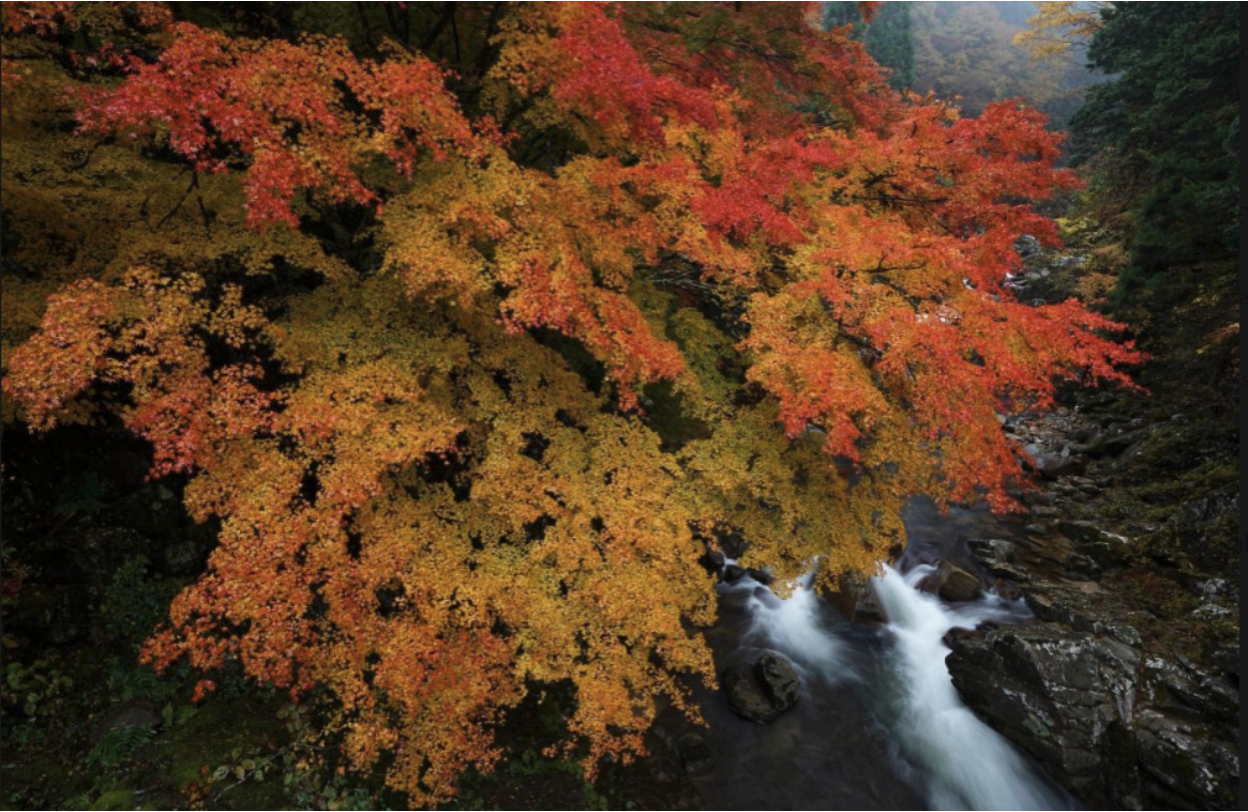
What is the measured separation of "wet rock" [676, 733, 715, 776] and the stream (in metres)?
0.12

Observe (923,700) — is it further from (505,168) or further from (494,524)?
(505,168)

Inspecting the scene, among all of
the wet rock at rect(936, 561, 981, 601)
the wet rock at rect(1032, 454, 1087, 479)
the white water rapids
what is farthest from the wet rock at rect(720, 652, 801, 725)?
the wet rock at rect(1032, 454, 1087, 479)

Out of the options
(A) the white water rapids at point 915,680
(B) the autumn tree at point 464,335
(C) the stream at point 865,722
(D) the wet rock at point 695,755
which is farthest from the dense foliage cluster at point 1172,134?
(D) the wet rock at point 695,755

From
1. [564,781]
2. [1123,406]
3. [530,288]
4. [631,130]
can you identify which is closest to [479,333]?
[530,288]

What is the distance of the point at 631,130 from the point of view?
9.33 meters

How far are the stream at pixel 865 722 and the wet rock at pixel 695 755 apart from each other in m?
0.12

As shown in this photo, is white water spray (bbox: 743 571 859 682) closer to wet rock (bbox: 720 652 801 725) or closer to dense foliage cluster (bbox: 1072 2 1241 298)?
wet rock (bbox: 720 652 801 725)

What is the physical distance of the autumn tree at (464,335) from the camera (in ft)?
21.7

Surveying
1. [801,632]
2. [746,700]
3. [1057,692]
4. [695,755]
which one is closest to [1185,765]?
[1057,692]

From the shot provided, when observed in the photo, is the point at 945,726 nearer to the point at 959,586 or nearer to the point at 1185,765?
the point at 1185,765

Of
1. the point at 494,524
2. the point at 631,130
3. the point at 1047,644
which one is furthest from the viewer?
the point at 1047,644

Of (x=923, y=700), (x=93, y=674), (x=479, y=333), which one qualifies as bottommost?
(x=93, y=674)

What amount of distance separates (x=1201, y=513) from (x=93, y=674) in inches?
878

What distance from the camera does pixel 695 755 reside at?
1009cm
